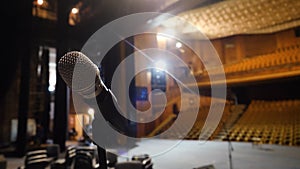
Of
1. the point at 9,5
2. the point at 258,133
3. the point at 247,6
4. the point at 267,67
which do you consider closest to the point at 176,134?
the point at 258,133

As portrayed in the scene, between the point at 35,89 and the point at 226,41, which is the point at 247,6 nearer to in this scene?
the point at 226,41

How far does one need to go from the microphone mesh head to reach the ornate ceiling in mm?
8284

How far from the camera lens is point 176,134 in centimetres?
906

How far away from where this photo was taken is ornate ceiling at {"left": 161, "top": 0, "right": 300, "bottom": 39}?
27.3 feet

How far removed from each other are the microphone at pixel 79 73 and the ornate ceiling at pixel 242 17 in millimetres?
8281

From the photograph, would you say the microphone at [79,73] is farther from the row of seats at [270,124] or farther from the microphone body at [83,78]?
the row of seats at [270,124]

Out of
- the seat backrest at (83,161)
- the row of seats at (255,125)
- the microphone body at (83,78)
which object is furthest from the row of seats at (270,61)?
the microphone body at (83,78)

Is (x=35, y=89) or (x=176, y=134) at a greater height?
(x=35, y=89)

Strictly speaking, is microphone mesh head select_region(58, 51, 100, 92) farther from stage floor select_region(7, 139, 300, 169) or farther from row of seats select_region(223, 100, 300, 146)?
row of seats select_region(223, 100, 300, 146)

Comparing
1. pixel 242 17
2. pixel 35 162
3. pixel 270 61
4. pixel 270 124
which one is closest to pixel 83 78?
pixel 35 162

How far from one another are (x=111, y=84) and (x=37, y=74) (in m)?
9.44

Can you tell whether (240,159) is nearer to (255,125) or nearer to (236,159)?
(236,159)

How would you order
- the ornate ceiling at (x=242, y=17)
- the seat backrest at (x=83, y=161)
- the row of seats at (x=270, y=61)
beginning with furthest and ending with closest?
the row of seats at (x=270, y=61) < the ornate ceiling at (x=242, y=17) < the seat backrest at (x=83, y=161)

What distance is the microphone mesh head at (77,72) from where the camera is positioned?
0.63 meters
